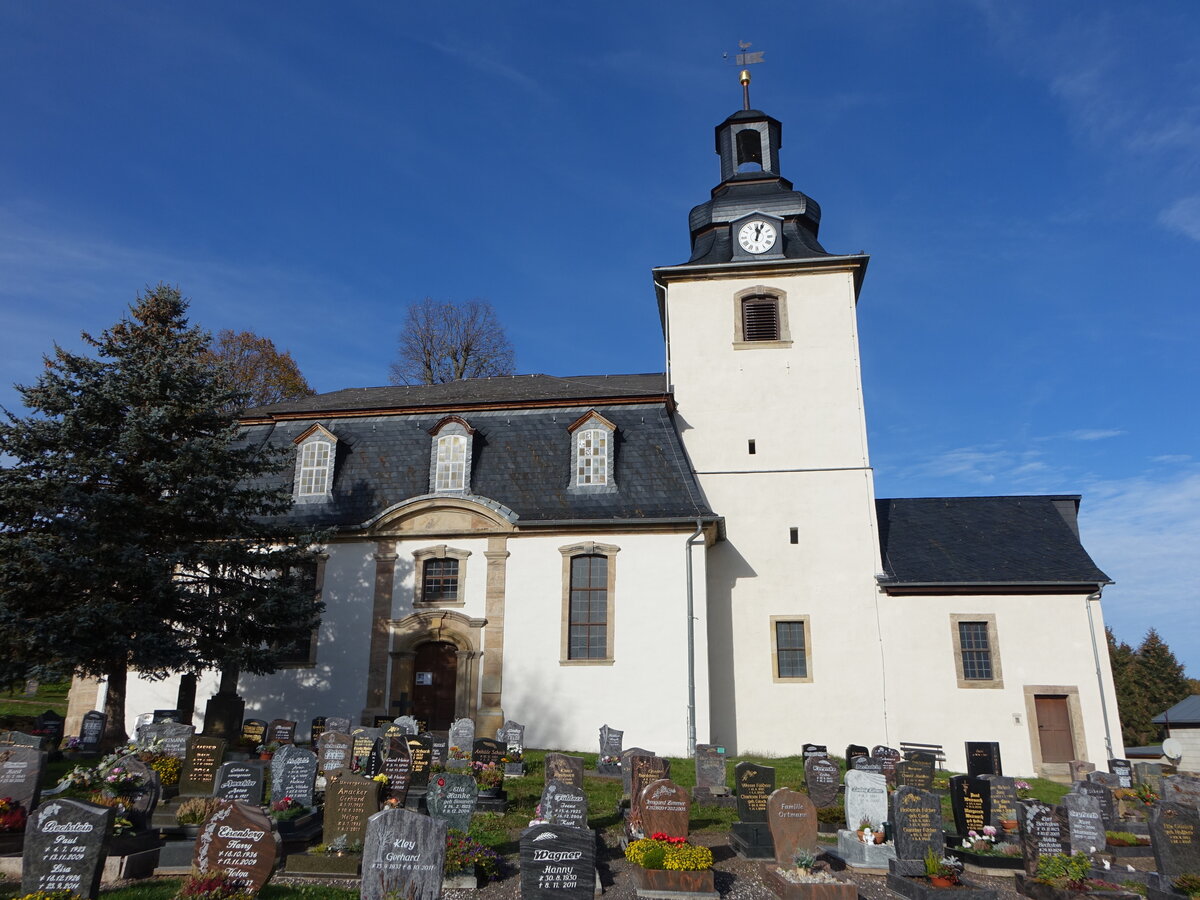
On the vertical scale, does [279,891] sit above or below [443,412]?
below

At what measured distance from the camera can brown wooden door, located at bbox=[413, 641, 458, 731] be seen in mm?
18781

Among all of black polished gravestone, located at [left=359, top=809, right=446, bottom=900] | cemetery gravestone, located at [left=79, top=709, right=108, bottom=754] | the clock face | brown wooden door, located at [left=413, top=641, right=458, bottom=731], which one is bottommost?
black polished gravestone, located at [left=359, top=809, right=446, bottom=900]

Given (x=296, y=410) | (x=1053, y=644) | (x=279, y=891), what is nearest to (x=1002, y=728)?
(x=1053, y=644)

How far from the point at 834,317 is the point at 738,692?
9480mm

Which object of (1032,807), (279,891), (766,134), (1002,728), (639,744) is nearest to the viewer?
(279,891)

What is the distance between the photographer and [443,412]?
21531 mm

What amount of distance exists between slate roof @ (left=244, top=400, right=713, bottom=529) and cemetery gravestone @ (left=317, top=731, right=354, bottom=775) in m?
6.70

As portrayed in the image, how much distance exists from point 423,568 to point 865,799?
11.1 m

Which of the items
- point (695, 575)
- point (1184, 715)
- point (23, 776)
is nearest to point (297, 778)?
point (23, 776)

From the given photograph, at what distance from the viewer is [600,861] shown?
9.98 meters

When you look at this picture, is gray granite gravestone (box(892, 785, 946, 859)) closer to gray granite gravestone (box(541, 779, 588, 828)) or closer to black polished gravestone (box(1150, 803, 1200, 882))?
black polished gravestone (box(1150, 803, 1200, 882))

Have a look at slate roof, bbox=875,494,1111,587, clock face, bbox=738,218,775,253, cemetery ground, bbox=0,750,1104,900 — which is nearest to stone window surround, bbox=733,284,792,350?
clock face, bbox=738,218,775,253

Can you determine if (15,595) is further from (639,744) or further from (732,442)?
(732,442)

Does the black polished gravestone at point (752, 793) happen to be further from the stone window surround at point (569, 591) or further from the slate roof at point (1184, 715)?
the slate roof at point (1184, 715)
